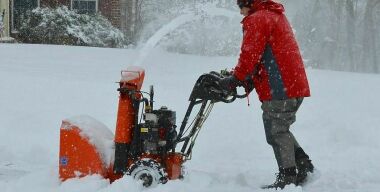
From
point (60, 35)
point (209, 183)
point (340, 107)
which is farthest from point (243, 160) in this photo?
point (60, 35)

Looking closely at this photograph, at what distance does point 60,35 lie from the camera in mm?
16438

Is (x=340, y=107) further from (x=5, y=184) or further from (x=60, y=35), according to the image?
(x=60, y=35)

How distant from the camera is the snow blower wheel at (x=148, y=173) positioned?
417 centimetres

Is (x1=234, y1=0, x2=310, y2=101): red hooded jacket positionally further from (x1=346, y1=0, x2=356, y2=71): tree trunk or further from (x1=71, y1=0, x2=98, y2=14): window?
(x1=346, y1=0, x2=356, y2=71): tree trunk

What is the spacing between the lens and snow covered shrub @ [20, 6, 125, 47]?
16.5m

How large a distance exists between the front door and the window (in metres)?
1.37

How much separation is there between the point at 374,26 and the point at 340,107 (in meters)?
31.7

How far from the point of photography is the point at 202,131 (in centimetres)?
661

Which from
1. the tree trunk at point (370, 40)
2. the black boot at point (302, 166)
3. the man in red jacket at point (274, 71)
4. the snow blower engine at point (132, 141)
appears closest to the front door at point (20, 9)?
the snow blower engine at point (132, 141)

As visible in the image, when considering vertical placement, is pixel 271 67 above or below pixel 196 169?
above

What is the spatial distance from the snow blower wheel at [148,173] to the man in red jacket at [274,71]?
0.78m

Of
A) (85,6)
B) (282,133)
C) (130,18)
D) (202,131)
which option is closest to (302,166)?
(282,133)

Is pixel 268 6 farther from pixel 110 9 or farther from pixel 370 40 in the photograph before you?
pixel 370 40

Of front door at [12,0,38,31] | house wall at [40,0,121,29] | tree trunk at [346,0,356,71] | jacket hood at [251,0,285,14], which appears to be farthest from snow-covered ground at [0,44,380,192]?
tree trunk at [346,0,356,71]
